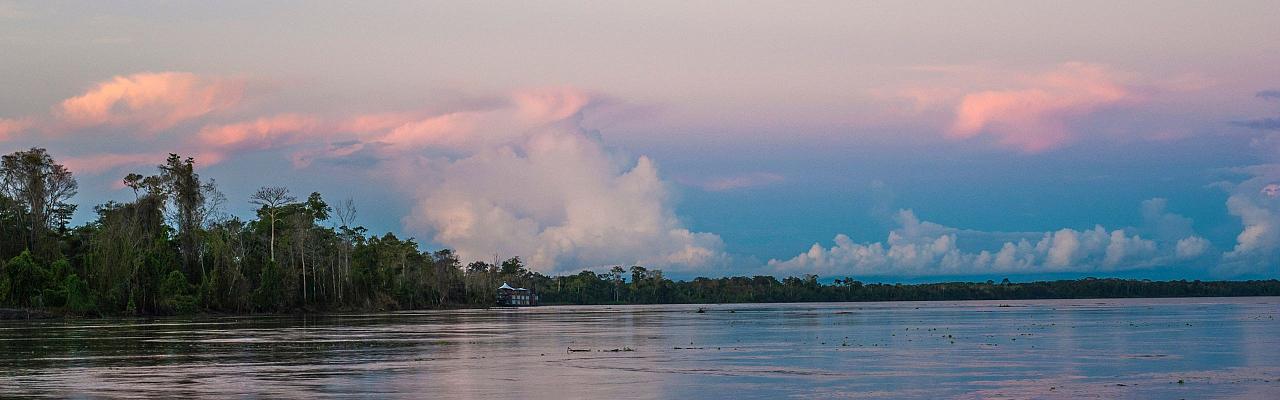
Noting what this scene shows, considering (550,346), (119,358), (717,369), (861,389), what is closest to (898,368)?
(717,369)

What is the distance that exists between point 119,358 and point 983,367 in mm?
25024

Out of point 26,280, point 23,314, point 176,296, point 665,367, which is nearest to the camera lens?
point 665,367

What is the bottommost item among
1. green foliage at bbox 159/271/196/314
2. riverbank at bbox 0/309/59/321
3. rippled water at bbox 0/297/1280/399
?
rippled water at bbox 0/297/1280/399

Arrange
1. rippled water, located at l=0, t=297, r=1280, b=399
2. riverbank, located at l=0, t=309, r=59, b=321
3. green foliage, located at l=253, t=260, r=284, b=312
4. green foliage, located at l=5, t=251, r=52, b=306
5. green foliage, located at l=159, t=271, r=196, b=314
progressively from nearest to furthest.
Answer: rippled water, located at l=0, t=297, r=1280, b=399 < riverbank, located at l=0, t=309, r=59, b=321 < green foliage, located at l=5, t=251, r=52, b=306 < green foliage, located at l=159, t=271, r=196, b=314 < green foliage, located at l=253, t=260, r=284, b=312

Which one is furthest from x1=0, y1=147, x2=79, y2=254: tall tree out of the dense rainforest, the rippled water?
the rippled water

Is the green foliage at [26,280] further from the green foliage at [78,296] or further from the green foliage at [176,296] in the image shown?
the green foliage at [176,296]

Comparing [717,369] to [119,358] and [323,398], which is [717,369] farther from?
[119,358]

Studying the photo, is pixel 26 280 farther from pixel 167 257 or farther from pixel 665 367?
pixel 665 367

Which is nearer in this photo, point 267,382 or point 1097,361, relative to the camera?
point 267,382

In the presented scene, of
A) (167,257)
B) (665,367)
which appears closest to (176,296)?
(167,257)

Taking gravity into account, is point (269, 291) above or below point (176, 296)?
above

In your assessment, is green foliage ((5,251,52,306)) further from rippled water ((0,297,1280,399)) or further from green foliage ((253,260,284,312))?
rippled water ((0,297,1280,399))

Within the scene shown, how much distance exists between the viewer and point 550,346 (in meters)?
44.5

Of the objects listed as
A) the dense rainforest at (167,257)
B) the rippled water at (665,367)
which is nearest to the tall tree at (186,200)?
the dense rainforest at (167,257)
